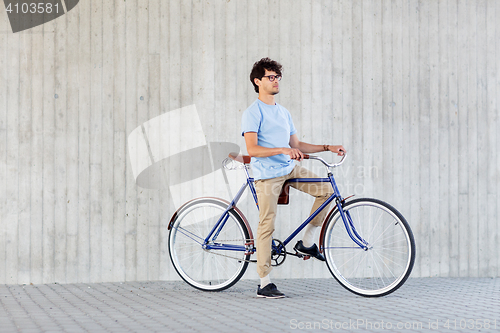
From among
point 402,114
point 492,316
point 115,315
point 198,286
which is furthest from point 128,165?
point 492,316

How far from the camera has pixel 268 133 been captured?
3529 mm

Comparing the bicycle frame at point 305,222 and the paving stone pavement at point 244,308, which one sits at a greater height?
the bicycle frame at point 305,222

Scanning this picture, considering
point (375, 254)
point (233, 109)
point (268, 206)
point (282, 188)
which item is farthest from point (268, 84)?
point (375, 254)

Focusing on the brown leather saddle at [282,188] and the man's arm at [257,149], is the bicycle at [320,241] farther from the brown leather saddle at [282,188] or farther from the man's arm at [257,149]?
the man's arm at [257,149]

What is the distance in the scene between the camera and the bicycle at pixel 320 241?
3396 millimetres

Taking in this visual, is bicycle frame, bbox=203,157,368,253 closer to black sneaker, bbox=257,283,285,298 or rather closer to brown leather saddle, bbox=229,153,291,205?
brown leather saddle, bbox=229,153,291,205

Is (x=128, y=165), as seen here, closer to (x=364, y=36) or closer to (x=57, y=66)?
(x=57, y=66)

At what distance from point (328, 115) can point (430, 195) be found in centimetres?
113

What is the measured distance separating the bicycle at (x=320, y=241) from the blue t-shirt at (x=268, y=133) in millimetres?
138

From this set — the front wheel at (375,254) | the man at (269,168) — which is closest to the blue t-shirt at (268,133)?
the man at (269,168)

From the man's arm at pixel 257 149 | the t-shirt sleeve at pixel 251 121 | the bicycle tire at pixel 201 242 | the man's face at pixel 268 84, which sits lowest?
the bicycle tire at pixel 201 242

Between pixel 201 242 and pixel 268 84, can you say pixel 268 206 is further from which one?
pixel 268 84

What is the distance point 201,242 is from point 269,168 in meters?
0.82

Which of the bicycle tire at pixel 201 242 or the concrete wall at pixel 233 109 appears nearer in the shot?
the bicycle tire at pixel 201 242
